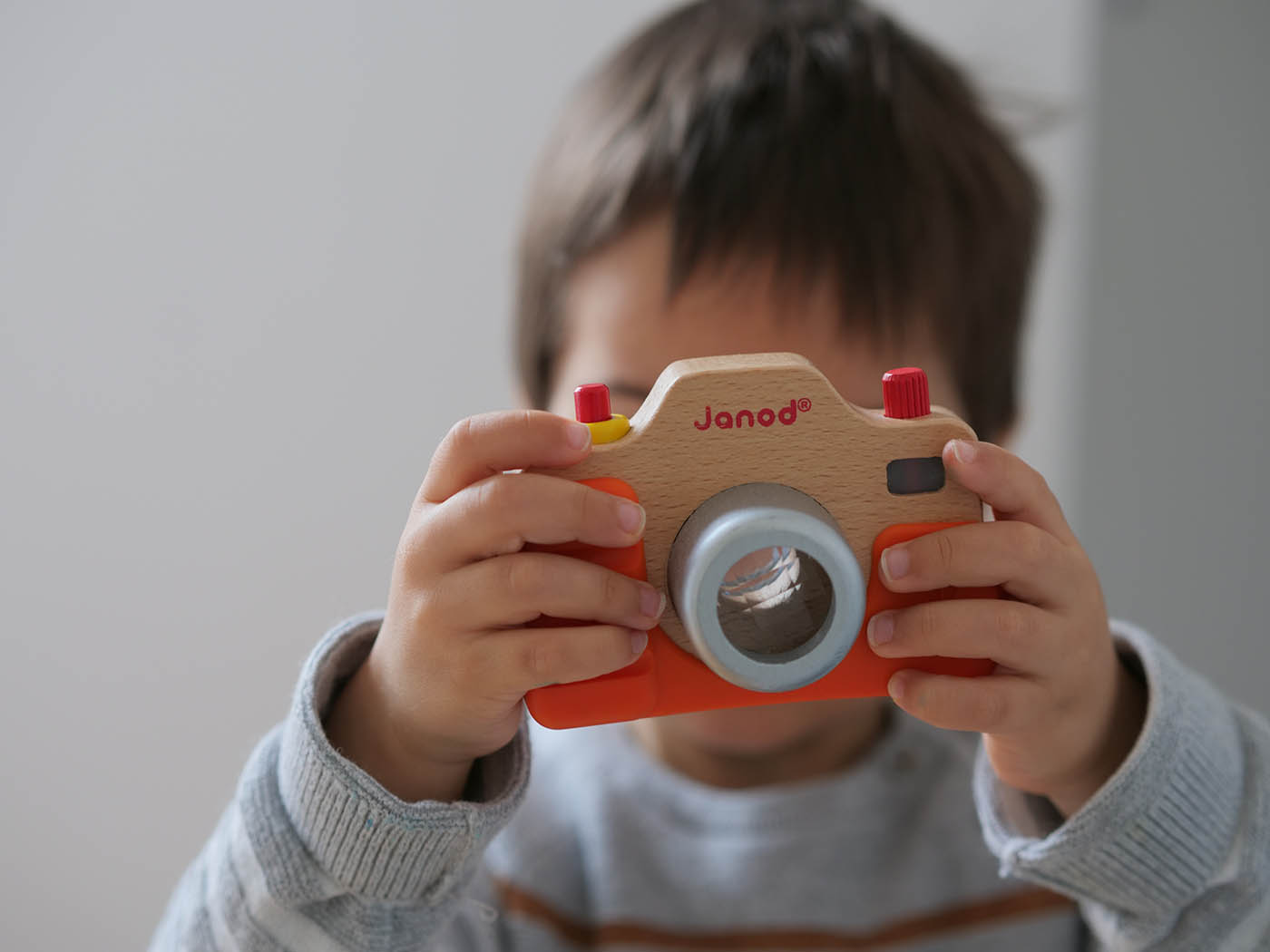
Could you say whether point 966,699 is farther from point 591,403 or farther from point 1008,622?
point 591,403

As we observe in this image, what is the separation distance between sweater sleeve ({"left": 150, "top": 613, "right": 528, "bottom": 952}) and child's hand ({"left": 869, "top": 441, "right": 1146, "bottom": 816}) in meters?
0.15

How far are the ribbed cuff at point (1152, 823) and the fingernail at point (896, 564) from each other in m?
0.14

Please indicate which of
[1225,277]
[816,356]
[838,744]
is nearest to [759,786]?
[838,744]

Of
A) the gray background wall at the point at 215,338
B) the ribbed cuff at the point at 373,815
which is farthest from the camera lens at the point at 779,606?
the gray background wall at the point at 215,338

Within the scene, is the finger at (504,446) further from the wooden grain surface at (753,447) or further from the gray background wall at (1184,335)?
the gray background wall at (1184,335)

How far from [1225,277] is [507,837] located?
0.72 meters

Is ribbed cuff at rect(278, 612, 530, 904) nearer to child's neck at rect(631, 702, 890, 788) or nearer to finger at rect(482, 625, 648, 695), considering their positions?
finger at rect(482, 625, 648, 695)

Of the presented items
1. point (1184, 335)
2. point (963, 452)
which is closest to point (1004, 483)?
point (963, 452)

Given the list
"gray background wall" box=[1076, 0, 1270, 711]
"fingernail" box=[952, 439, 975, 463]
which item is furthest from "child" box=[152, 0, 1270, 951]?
"gray background wall" box=[1076, 0, 1270, 711]

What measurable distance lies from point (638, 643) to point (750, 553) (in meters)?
0.05

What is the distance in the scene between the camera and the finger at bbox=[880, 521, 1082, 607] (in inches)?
12.6

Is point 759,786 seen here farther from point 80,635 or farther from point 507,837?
point 80,635

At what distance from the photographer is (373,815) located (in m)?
0.37

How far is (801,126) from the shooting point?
0.57 m
